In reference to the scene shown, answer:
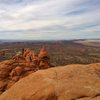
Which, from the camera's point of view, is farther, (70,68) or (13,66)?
(13,66)

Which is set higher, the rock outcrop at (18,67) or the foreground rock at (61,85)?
the foreground rock at (61,85)

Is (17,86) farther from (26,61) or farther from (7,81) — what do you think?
(26,61)

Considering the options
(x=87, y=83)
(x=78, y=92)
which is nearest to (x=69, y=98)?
(x=78, y=92)

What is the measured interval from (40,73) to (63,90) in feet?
14.8

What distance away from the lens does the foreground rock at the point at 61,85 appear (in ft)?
60.3

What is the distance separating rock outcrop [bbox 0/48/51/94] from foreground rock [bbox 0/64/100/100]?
21.0 metres

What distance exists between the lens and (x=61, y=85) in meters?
19.2

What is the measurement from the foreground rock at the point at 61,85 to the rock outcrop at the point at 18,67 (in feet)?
69.0

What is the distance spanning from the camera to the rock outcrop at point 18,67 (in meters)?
44.0

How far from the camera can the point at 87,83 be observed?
1956cm

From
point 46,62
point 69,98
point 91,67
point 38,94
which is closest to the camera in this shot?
point 69,98

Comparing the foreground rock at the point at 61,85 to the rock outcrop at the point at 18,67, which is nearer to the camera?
the foreground rock at the point at 61,85

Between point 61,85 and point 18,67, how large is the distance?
28.3 m

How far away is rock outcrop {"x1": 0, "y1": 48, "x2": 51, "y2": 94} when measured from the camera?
4395 cm
